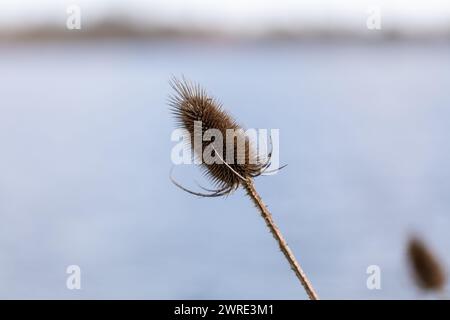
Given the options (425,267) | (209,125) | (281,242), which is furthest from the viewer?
(425,267)

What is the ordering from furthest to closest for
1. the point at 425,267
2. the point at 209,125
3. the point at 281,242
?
the point at 425,267 → the point at 209,125 → the point at 281,242

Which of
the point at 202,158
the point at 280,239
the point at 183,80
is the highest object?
the point at 183,80

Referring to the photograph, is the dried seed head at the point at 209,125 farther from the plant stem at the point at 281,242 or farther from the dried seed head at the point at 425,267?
the dried seed head at the point at 425,267

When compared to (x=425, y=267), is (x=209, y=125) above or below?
above

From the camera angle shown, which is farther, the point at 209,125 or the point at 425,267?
the point at 425,267

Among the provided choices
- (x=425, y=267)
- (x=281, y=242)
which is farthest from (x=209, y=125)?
(x=425, y=267)

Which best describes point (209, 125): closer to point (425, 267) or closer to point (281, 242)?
point (281, 242)
